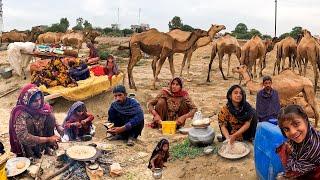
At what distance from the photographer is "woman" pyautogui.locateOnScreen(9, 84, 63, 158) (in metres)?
5.87

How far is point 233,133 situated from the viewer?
6.14 metres

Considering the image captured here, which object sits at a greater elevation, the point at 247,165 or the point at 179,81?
the point at 179,81

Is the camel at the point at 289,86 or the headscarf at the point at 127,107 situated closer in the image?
the headscarf at the point at 127,107

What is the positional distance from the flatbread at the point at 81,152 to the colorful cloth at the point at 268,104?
2593 millimetres

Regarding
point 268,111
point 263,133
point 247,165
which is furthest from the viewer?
point 268,111

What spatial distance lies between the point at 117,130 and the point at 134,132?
0.33 meters

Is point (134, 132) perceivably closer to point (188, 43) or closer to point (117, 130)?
point (117, 130)

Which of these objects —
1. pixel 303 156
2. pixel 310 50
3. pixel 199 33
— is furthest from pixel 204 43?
pixel 303 156

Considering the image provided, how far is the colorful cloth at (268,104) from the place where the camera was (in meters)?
6.88

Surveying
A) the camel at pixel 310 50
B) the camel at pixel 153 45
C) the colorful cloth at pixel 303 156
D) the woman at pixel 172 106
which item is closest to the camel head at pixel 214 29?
the camel at pixel 153 45

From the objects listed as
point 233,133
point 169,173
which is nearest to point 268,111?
point 233,133

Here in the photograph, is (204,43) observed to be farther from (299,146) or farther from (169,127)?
(299,146)

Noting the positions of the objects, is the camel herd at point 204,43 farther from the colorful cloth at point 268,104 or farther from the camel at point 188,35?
the colorful cloth at point 268,104

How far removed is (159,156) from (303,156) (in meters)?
2.54
